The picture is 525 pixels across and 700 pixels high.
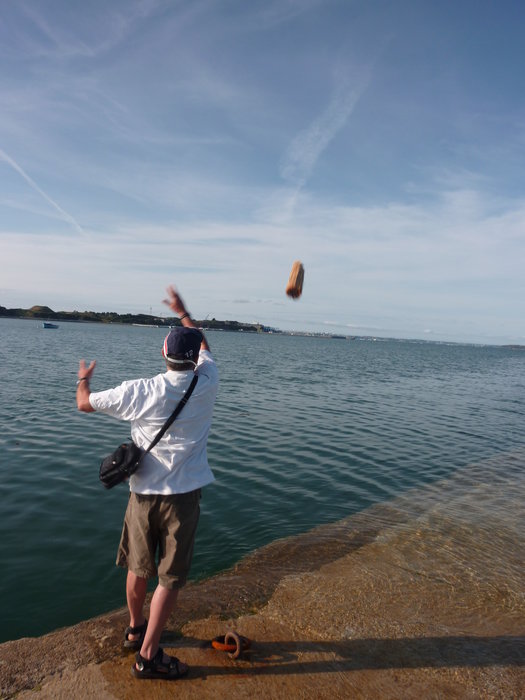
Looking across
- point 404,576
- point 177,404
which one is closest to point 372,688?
point 404,576

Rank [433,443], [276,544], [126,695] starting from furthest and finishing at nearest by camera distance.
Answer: [433,443]
[276,544]
[126,695]

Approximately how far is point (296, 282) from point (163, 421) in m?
2.41

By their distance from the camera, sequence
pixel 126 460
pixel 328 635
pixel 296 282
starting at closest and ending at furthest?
pixel 126 460 → pixel 328 635 → pixel 296 282

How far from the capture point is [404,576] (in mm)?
6395

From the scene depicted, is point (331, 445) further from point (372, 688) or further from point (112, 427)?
point (372, 688)

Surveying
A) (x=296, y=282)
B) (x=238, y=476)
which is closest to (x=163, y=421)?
(x=296, y=282)

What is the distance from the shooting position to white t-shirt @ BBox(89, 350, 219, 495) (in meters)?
3.82

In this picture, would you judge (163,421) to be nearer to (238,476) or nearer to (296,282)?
(296,282)

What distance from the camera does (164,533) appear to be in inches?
154

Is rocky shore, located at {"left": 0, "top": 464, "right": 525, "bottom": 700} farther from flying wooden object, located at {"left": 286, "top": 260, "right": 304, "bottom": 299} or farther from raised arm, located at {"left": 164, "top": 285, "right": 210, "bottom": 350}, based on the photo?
flying wooden object, located at {"left": 286, "top": 260, "right": 304, "bottom": 299}

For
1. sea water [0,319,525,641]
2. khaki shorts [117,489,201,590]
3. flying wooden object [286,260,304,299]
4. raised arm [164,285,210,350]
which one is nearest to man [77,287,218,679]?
khaki shorts [117,489,201,590]

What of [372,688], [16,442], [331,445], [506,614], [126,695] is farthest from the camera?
[331,445]

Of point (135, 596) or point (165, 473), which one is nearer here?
point (165, 473)

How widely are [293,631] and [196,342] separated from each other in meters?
3.20
